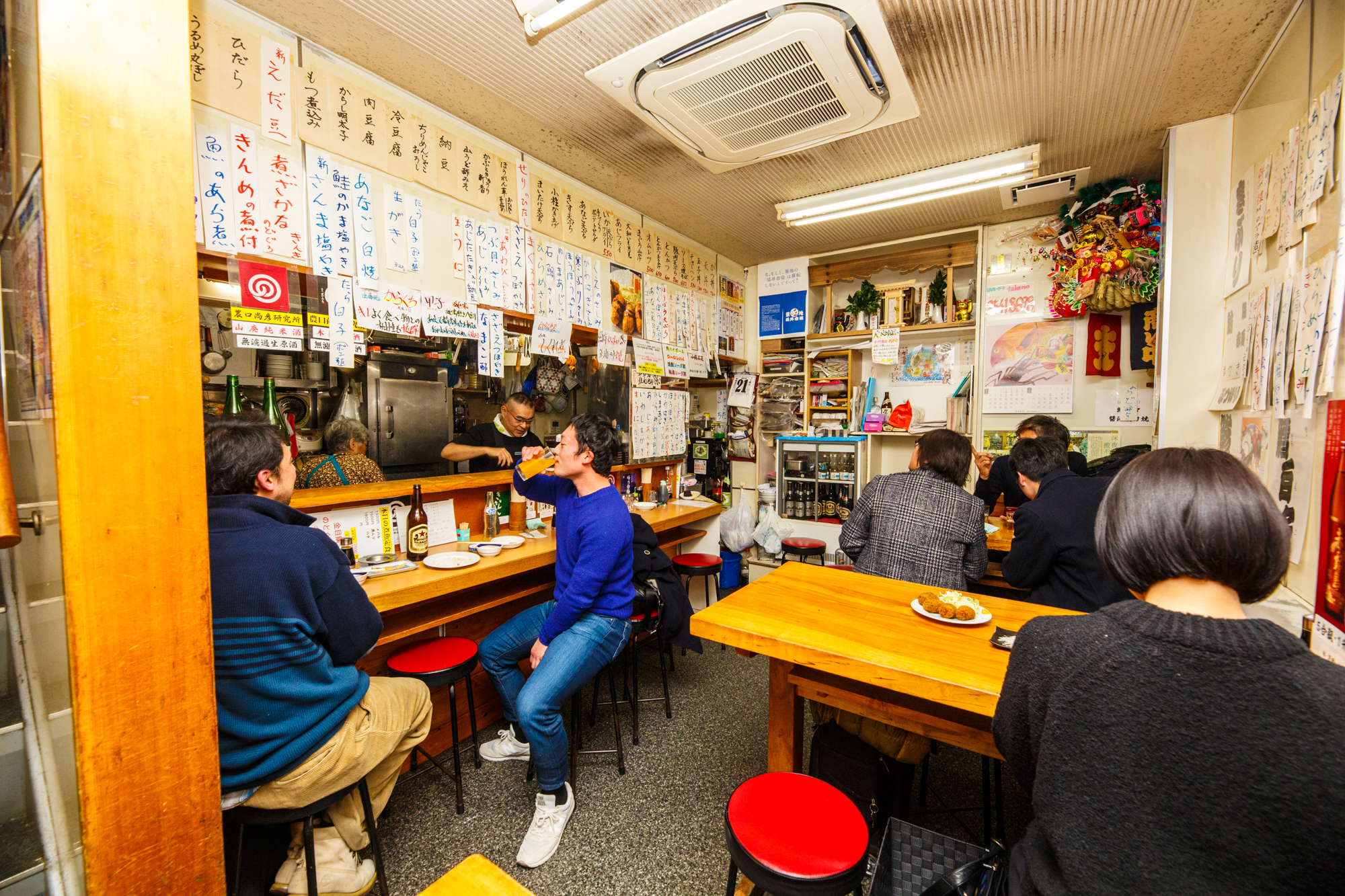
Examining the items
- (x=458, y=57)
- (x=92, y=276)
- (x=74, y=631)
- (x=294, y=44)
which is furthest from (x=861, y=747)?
(x=294, y=44)

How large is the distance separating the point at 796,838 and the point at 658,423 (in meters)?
3.35

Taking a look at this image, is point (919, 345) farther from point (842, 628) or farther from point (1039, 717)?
point (1039, 717)

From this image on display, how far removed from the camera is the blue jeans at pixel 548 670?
78.8 inches

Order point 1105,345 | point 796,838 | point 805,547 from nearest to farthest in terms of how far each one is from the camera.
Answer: point 796,838, point 1105,345, point 805,547

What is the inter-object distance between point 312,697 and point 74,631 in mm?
696

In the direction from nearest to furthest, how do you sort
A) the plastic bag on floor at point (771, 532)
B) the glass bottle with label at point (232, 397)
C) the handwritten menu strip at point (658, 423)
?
the glass bottle with label at point (232, 397) → the handwritten menu strip at point (658, 423) → the plastic bag on floor at point (771, 532)

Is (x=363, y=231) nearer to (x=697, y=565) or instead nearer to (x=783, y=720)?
(x=697, y=565)

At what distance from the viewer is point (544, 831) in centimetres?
197

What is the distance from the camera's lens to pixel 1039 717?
87 centimetres

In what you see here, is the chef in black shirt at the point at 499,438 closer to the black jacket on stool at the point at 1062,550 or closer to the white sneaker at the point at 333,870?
the white sneaker at the point at 333,870

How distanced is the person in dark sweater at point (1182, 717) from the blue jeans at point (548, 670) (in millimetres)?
1541

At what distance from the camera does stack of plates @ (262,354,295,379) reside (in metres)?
3.72

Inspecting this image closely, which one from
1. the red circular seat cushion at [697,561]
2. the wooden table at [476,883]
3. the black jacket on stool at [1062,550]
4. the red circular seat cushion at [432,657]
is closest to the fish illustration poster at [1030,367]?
the black jacket on stool at [1062,550]

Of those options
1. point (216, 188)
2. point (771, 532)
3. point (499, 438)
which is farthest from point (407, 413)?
point (771, 532)
